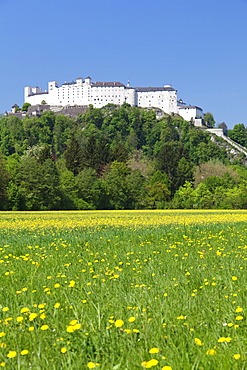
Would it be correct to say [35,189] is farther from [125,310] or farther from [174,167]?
[125,310]

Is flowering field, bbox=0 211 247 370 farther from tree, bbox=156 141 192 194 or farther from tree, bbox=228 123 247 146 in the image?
tree, bbox=228 123 247 146

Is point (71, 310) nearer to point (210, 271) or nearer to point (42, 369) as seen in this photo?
point (42, 369)

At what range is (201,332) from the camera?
4.14 m

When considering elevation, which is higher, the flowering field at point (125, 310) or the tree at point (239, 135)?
the tree at point (239, 135)

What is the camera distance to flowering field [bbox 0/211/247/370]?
356cm

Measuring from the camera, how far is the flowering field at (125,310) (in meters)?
3.56

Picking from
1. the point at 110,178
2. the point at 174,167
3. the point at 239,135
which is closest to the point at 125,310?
the point at 110,178

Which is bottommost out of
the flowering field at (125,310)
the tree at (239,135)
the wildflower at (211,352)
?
the flowering field at (125,310)

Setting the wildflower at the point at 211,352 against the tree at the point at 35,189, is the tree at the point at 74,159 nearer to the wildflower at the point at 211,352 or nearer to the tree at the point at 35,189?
the tree at the point at 35,189

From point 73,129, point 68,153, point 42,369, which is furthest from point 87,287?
point 73,129

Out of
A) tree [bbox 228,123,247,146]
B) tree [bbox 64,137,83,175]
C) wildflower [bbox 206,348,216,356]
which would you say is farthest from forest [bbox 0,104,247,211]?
wildflower [bbox 206,348,216,356]

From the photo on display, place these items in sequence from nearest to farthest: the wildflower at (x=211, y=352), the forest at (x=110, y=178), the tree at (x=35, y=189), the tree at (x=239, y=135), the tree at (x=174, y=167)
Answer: the wildflower at (x=211, y=352), the tree at (x=35, y=189), the forest at (x=110, y=178), the tree at (x=174, y=167), the tree at (x=239, y=135)

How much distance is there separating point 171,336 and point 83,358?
3.14ft

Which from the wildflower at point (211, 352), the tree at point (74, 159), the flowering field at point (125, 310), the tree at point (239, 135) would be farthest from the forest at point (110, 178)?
the wildflower at point (211, 352)
